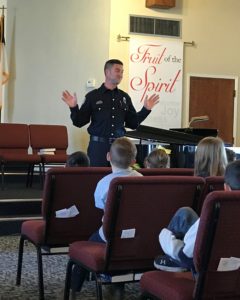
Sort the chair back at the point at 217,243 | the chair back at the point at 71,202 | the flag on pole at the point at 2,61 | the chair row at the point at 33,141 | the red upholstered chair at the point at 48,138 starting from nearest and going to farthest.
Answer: the chair back at the point at 217,243
the chair back at the point at 71,202
the chair row at the point at 33,141
the red upholstered chair at the point at 48,138
the flag on pole at the point at 2,61

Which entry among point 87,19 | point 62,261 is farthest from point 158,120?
point 62,261

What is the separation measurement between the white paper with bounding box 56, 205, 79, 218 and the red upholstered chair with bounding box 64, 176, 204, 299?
410 mm

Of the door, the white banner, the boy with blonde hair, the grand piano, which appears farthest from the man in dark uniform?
the door

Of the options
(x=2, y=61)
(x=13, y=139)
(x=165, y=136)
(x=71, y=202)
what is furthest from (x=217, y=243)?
(x=2, y=61)

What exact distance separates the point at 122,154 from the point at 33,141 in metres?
4.52

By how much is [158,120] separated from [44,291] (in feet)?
17.5

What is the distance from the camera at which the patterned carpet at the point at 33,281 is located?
3250 millimetres

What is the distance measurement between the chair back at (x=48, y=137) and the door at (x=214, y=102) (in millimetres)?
2411

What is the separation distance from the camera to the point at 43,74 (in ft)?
26.5

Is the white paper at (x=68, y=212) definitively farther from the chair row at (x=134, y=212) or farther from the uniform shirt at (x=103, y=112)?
the uniform shirt at (x=103, y=112)

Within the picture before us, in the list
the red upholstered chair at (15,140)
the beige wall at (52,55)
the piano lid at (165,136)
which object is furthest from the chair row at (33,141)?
the piano lid at (165,136)

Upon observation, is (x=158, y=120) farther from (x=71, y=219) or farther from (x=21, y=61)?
(x=71, y=219)

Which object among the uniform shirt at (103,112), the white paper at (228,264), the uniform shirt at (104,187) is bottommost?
the white paper at (228,264)

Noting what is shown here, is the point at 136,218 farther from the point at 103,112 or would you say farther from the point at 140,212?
the point at 103,112
